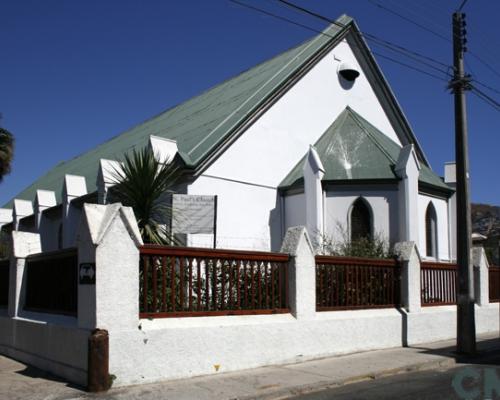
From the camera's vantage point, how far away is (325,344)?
11.8 meters

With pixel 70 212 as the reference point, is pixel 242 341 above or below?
below

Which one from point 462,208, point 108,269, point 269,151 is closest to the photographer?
point 108,269

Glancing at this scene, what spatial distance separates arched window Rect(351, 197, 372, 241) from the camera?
61.2 feet

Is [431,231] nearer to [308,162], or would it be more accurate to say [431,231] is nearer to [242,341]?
[308,162]

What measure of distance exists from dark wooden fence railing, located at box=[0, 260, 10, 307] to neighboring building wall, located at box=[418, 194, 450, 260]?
1272cm

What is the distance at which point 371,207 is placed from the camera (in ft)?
60.9

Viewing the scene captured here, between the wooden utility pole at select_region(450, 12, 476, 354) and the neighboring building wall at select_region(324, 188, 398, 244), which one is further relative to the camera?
the neighboring building wall at select_region(324, 188, 398, 244)

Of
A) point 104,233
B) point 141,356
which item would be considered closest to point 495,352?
point 141,356

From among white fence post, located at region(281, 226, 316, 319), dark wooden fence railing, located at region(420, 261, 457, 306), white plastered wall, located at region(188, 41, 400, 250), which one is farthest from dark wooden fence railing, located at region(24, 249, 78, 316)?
dark wooden fence railing, located at region(420, 261, 457, 306)

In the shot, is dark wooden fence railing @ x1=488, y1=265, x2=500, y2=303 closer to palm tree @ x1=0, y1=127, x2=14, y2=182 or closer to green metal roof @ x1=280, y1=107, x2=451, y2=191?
green metal roof @ x1=280, y1=107, x2=451, y2=191

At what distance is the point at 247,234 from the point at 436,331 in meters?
6.10

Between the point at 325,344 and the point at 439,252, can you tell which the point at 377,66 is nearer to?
Result: the point at 439,252

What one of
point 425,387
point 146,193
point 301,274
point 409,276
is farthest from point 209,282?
point 409,276

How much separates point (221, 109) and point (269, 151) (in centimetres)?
266
